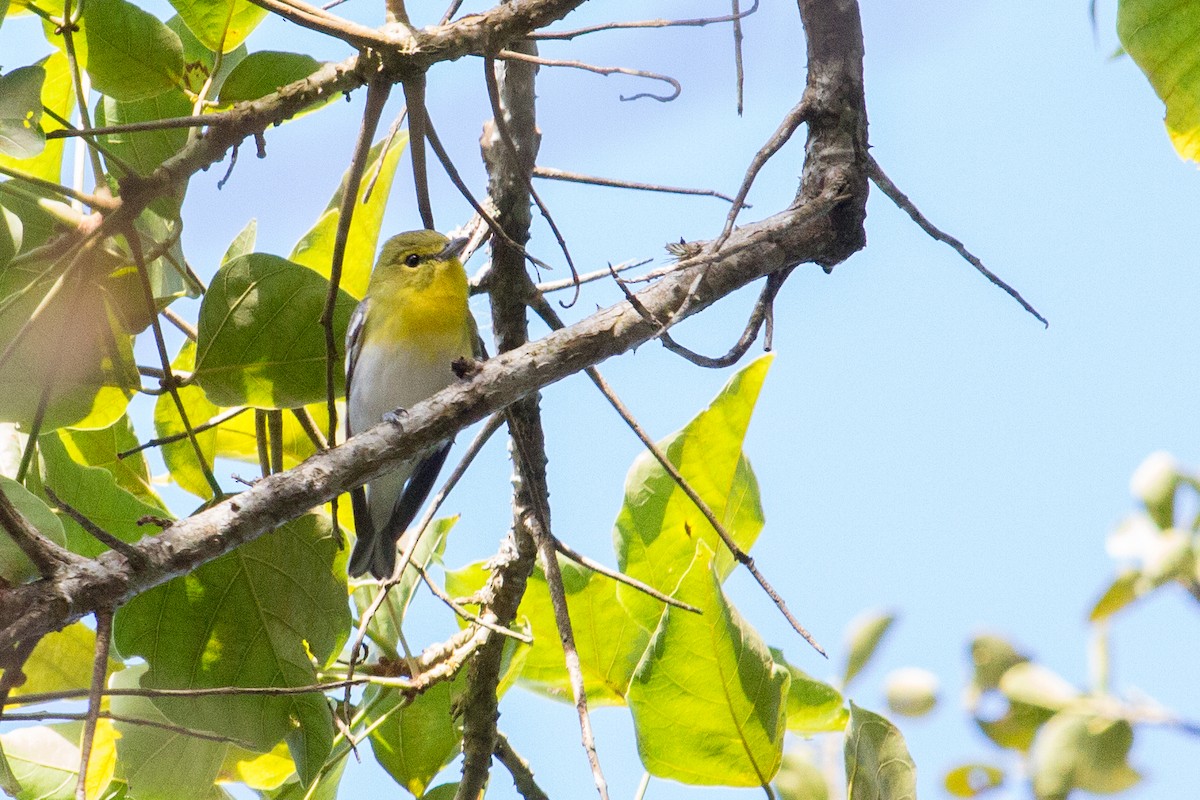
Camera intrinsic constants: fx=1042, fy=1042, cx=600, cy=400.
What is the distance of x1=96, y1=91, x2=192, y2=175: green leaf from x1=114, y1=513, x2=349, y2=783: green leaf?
804mm

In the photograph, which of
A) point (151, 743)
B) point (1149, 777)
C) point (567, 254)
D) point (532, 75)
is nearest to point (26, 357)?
point (151, 743)

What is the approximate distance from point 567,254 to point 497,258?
1.26ft

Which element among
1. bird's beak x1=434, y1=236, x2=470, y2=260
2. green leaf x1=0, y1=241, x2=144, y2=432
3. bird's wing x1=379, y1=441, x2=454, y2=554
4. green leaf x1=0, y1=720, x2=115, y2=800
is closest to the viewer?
green leaf x1=0, y1=241, x2=144, y2=432

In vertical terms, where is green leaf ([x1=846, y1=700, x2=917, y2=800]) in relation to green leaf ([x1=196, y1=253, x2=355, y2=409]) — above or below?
below

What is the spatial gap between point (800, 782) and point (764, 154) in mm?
1043

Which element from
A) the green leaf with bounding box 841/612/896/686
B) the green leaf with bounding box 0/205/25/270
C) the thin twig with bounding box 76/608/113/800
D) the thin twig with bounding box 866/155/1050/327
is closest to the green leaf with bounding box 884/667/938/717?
the green leaf with bounding box 841/612/896/686

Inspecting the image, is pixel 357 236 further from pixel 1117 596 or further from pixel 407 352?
pixel 1117 596

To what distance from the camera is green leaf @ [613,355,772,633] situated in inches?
82.0

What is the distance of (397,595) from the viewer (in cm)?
238

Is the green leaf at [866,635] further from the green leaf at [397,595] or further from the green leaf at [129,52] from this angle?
the green leaf at [129,52]

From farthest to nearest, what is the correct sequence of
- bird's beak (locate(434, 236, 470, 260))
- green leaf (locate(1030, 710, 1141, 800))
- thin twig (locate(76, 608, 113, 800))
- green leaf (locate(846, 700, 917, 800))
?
bird's beak (locate(434, 236, 470, 260)) < green leaf (locate(846, 700, 917, 800)) < green leaf (locate(1030, 710, 1141, 800)) < thin twig (locate(76, 608, 113, 800))

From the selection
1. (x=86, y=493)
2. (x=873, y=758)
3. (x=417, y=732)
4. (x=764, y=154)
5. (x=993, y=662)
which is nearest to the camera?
(x=993, y=662)

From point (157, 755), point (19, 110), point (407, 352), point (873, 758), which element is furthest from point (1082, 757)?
point (407, 352)

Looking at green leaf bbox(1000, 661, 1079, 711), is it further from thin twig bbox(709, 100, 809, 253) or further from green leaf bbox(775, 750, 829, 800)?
thin twig bbox(709, 100, 809, 253)
